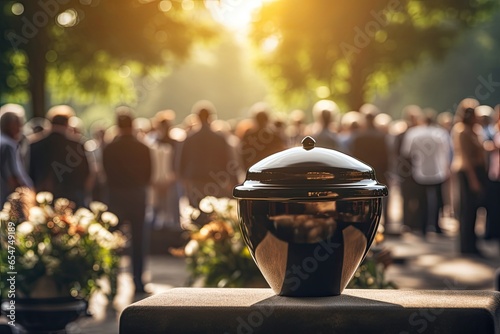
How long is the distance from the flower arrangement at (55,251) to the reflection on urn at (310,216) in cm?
394

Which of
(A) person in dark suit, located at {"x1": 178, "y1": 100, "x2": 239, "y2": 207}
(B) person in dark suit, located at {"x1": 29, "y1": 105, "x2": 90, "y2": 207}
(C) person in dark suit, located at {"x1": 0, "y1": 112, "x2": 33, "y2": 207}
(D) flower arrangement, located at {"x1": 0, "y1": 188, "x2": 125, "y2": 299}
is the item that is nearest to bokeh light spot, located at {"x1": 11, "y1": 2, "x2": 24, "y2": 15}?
(A) person in dark suit, located at {"x1": 178, "y1": 100, "x2": 239, "y2": 207}

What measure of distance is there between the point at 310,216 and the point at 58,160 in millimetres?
8449

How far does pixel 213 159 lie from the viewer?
17703 millimetres

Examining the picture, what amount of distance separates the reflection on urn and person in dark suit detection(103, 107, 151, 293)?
27.1 feet

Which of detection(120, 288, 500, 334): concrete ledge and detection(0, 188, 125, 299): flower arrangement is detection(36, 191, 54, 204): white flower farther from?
detection(120, 288, 500, 334): concrete ledge

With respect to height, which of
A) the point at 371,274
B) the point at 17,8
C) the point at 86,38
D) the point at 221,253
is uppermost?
the point at 17,8

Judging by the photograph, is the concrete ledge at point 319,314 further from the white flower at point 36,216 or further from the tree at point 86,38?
the tree at point 86,38

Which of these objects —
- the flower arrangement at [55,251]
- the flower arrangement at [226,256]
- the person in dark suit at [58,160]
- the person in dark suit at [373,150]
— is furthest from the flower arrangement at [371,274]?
the person in dark suit at [373,150]

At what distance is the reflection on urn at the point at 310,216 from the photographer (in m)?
6.59

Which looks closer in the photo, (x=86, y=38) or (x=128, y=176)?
(x=128, y=176)

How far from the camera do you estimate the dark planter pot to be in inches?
405

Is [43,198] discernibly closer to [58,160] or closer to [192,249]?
[192,249]

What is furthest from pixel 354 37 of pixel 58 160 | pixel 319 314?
pixel 319 314

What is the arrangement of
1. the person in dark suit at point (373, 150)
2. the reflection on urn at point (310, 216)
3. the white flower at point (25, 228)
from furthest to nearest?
1. the person in dark suit at point (373, 150)
2. the white flower at point (25, 228)
3. the reflection on urn at point (310, 216)
